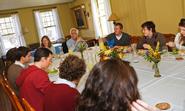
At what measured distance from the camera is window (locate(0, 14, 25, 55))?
738cm

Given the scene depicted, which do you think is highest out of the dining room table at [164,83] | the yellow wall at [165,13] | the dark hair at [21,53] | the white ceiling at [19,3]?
the white ceiling at [19,3]

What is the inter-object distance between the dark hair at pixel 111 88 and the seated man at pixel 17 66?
183 centimetres

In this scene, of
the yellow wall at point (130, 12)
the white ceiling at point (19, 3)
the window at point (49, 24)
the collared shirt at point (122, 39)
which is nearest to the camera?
the collared shirt at point (122, 39)

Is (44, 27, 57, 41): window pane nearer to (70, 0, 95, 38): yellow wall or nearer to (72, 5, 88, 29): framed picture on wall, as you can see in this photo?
(72, 5, 88, 29): framed picture on wall

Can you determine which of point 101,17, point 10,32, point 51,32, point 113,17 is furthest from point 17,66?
point 51,32

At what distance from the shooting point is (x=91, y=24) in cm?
748

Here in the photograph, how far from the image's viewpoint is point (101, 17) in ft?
22.7

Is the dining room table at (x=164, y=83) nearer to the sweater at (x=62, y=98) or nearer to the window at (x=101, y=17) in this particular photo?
the sweater at (x=62, y=98)

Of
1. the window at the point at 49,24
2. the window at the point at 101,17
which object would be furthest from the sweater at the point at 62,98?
the window at the point at 49,24

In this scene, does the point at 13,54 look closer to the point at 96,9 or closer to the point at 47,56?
the point at 47,56

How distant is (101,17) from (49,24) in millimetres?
2222

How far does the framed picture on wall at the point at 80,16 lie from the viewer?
7715 mm

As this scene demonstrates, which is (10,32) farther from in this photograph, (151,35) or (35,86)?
(35,86)

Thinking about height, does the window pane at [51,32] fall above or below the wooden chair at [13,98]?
above
